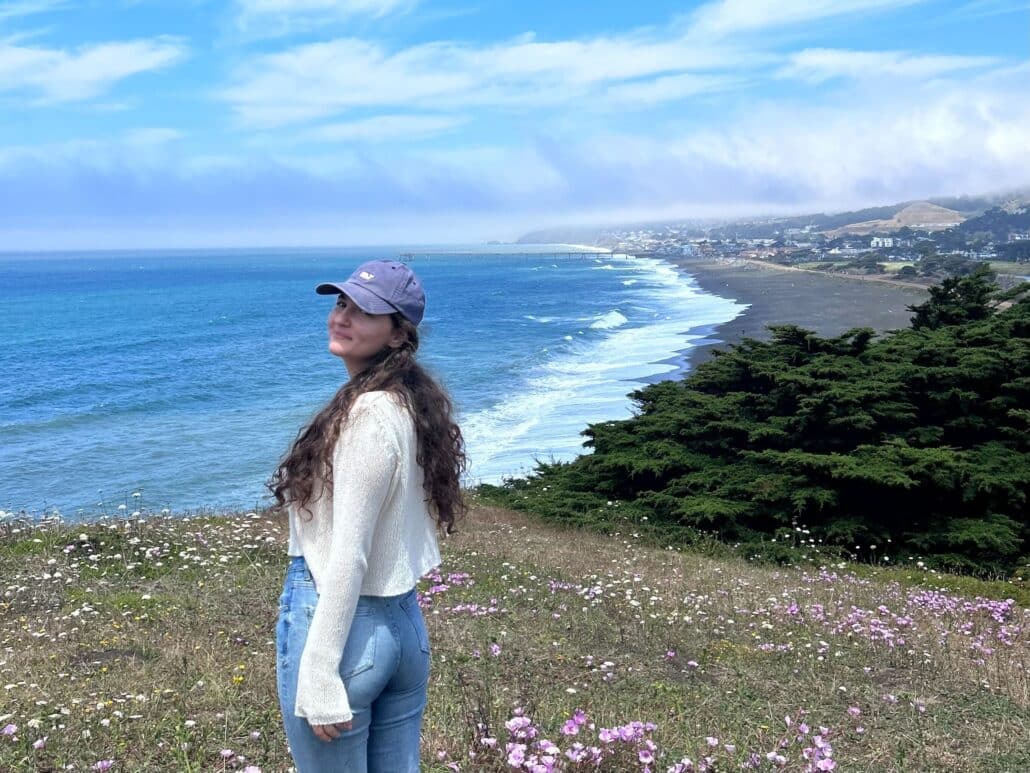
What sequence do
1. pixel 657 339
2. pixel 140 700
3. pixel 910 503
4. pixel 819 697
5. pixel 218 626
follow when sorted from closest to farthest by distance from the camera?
pixel 140 700, pixel 819 697, pixel 218 626, pixel 910 503, pixel 657 339

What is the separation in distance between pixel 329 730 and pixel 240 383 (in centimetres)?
4431

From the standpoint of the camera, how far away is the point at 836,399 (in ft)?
50.1

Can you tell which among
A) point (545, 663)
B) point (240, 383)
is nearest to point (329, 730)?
point (545, 663)

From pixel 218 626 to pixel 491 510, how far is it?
9.72 metres

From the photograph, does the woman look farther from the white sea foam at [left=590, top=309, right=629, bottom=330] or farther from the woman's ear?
the white sea foam at [left=590, top=309, right=629, bottom=330]

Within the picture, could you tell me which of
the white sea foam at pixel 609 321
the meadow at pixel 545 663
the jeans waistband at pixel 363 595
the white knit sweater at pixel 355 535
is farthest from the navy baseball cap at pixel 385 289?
the white sea foam at pixel 609 321

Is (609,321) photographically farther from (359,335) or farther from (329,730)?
(329,730)

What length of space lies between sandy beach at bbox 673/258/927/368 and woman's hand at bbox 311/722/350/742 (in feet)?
94.1

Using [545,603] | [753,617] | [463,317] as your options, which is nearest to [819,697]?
[753,617]

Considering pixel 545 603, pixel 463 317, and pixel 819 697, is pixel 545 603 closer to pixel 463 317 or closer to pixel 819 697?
pixel 819 697

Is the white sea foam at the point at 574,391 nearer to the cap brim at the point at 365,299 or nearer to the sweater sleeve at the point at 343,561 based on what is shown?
the cap brim at the point at 365,299

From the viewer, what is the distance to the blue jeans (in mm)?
2488

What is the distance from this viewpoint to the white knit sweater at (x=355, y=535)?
2402 mm

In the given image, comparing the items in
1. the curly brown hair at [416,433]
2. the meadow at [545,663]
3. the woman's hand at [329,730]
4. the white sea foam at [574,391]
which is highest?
the curly brown hair at [416,433]
